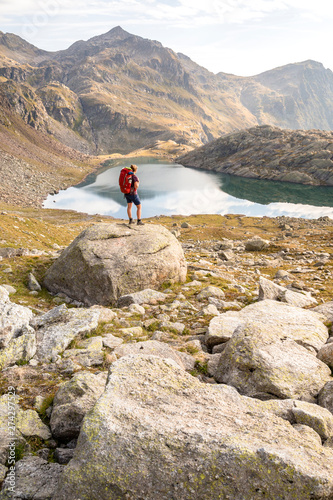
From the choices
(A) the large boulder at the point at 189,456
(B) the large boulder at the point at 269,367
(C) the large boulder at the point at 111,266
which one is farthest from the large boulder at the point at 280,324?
(C) the large boulder at the point at 111,266

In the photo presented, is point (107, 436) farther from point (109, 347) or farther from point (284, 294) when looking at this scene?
point (284, 294)

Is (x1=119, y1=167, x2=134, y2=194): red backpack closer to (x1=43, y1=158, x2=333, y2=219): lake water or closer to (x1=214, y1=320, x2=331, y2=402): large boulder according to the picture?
(x1=214, y1=320, x2=331, y2=402): large boulder

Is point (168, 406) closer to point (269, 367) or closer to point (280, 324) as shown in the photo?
point (269, 367)

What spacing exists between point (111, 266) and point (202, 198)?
13546 cm

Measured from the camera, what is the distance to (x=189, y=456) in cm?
482

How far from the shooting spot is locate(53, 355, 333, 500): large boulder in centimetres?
447

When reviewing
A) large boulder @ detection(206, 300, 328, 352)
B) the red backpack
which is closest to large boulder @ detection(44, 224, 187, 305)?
the red backpack

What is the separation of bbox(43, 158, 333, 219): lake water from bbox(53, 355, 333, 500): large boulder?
4262 inches

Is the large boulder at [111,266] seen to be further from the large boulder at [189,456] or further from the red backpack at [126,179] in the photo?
the large boulder at [189,456]

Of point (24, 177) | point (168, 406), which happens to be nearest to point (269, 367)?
point (168, 406)

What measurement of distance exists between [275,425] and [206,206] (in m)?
133

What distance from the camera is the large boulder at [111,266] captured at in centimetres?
1715

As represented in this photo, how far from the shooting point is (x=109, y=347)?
10.2 metres

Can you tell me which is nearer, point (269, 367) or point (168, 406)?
point (168, 406)
